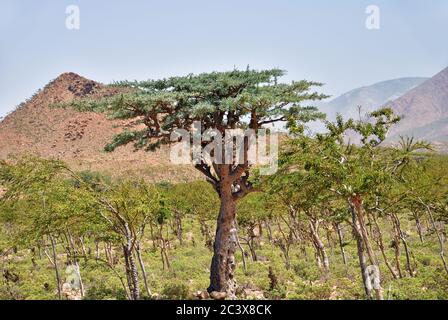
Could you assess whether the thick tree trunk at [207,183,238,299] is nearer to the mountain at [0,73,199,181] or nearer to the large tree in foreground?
the large tree in foreground

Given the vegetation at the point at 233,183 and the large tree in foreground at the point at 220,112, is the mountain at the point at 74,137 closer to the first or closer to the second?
the vegetation at the point at 233,183

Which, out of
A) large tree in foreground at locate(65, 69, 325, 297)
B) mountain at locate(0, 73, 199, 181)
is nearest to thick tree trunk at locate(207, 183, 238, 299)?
large tree in foreground at locate(65, 69, 325, 297)

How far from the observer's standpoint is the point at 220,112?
17000 millimetres

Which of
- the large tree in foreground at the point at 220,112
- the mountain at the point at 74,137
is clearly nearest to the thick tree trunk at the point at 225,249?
the large tree in foreground at the point at 220,112

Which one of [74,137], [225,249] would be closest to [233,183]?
[225,249]

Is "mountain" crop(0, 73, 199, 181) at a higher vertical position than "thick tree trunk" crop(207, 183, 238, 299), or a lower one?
higher

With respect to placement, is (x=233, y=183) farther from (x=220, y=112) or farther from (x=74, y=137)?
(x=74, y=137)

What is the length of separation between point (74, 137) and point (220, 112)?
11342 cm

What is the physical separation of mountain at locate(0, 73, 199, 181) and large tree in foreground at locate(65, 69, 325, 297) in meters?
74.0

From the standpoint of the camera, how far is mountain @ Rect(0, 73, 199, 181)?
98.4m

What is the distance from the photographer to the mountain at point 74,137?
323 ft
